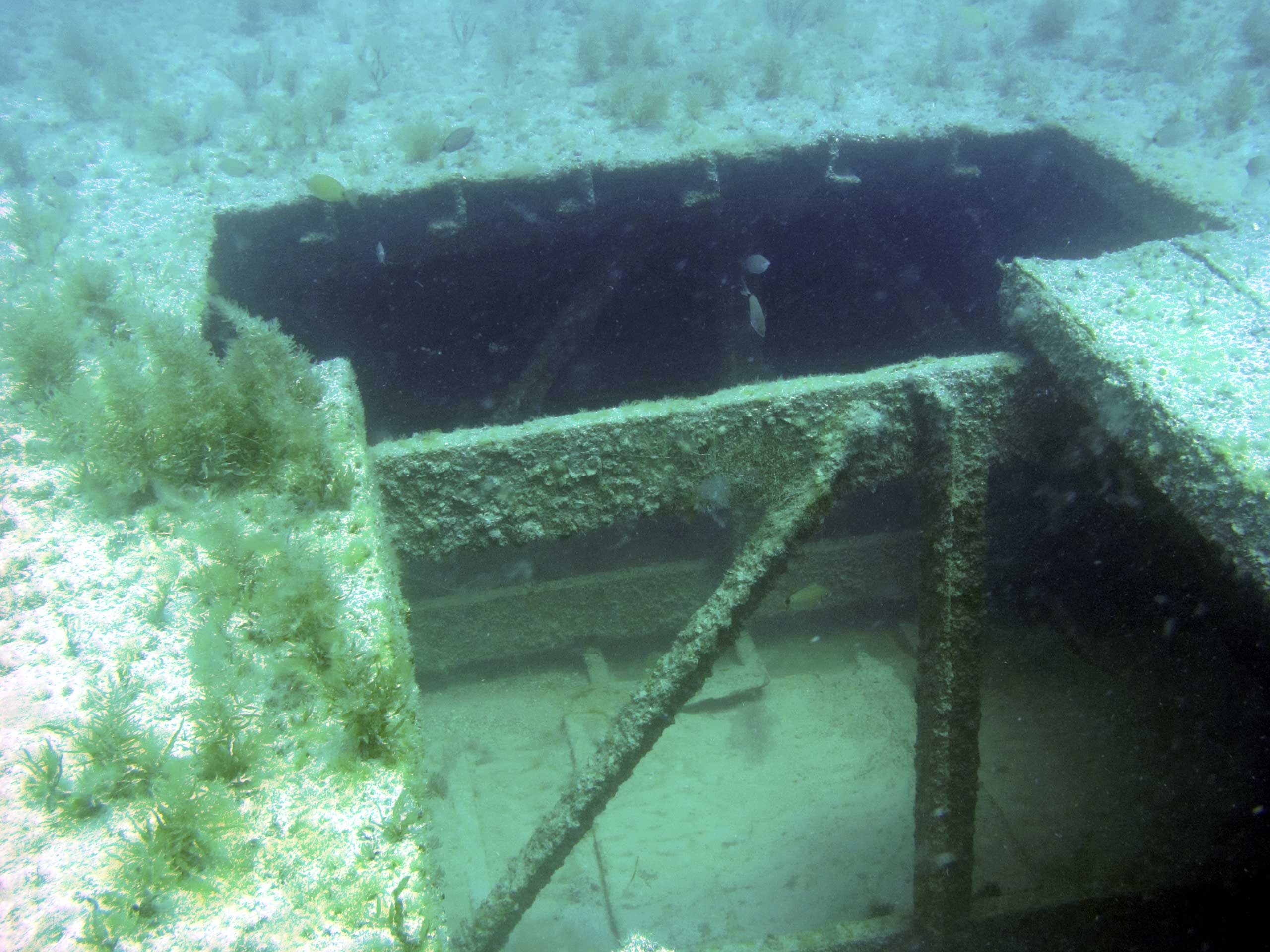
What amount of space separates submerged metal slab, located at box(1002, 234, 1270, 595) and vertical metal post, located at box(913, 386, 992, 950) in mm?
555

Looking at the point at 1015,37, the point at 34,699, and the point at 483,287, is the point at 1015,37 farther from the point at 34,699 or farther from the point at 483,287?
the point at 34,699

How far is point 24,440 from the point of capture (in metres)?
2.54

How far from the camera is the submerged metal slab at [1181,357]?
7.27ft

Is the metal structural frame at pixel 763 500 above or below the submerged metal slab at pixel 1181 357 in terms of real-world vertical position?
below

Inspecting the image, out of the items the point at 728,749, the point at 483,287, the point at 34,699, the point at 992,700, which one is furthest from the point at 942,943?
the point at 483,287

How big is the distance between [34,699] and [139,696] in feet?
0.89

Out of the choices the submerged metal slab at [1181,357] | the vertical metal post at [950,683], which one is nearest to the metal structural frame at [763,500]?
the vertical metal post at [950,683]

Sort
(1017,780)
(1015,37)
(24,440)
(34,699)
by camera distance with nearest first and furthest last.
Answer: (34,699), (24,440), (1017,780), (1015,37)

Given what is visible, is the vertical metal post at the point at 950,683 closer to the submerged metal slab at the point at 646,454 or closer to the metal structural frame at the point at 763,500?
the metal structural frame at the point at 763,500

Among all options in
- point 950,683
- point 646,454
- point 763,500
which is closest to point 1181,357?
point 950,683

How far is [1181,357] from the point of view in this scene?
2.66 meters

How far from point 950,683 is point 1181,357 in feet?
5.26

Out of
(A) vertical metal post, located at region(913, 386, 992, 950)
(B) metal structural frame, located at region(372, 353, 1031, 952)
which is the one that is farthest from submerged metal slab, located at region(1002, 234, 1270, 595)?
(A) vertical metal post, located at region(913, 386, 992, 950)

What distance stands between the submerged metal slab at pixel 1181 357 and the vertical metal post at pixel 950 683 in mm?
555
